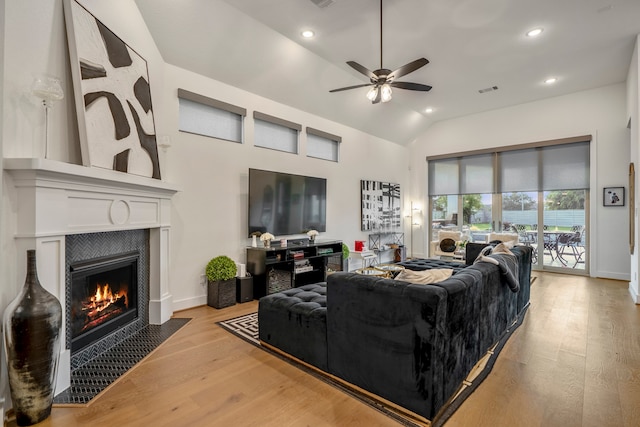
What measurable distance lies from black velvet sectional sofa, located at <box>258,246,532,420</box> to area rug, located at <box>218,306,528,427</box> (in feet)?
0.17

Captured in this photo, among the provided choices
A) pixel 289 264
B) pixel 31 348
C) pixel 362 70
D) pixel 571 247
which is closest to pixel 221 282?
pixel 289 264

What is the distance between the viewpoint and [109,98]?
2.59 m

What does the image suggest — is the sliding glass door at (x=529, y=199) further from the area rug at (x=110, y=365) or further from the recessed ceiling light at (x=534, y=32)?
the area rug at (x=110, y=365)

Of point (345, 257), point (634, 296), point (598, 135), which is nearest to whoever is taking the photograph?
point (634, 296)

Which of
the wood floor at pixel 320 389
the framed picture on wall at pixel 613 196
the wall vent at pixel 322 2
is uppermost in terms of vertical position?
the wall vent at pixel 322 2

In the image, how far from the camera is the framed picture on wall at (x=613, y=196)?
5363 mm

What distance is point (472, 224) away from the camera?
7152mm

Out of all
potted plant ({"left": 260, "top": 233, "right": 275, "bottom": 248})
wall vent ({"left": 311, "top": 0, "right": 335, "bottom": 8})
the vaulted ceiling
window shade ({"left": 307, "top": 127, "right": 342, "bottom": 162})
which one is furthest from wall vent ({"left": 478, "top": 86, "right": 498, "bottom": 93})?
potted plant ({"left": 260, "top": 233, "right": 275, "bottom": 248})

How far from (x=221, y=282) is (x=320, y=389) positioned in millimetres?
2184

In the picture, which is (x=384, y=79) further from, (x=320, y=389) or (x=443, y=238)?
(x=443, y=238)

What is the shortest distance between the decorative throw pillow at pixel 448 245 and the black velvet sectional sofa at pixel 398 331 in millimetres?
4032

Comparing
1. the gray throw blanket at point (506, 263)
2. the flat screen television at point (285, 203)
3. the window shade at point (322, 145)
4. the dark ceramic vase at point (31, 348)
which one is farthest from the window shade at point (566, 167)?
the dark ceramic vase at point (31, 348)

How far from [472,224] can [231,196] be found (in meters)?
5.69

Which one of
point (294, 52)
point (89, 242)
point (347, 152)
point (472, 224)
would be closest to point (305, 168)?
point (347, 152)
